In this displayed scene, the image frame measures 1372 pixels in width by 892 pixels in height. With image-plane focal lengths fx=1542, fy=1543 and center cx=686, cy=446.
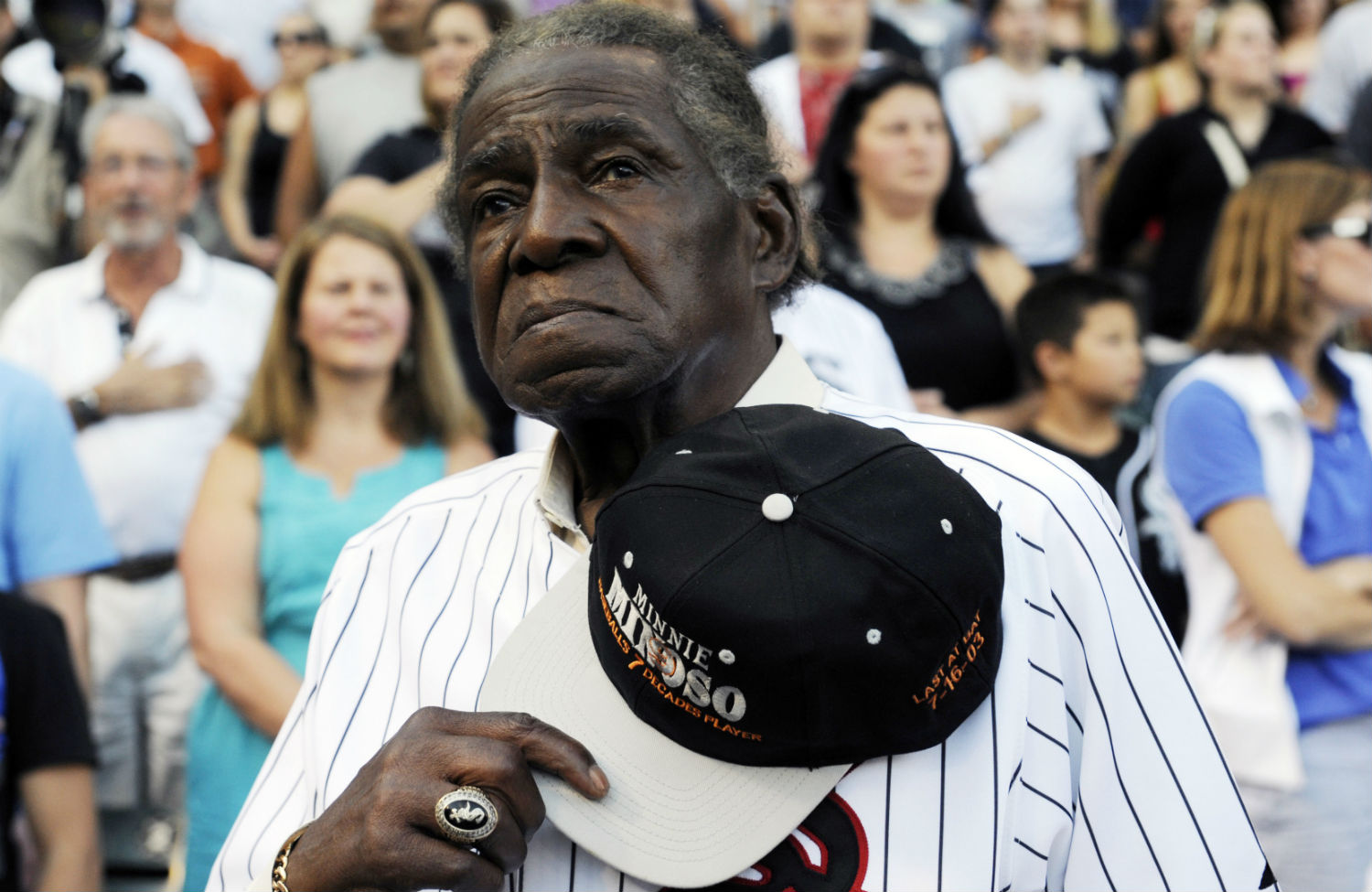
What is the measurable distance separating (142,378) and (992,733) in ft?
11.9

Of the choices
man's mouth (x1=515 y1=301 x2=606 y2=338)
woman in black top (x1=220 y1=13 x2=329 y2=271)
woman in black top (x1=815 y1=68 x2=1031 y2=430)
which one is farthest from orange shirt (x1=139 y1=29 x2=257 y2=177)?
man's mouth (x1=515 y1=301 x2=606 y2=338)

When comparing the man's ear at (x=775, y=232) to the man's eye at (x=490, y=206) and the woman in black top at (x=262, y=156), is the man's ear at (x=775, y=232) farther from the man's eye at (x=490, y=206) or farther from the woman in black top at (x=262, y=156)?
the woman in black top at (x=262, y=156)

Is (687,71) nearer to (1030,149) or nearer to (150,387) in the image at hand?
(150,387)

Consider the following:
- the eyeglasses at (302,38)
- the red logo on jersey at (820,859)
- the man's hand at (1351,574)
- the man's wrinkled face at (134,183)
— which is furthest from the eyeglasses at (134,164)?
the red logo on jersey at (820,859)

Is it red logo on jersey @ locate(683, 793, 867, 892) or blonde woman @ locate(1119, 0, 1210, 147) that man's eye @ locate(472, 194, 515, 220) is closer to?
red logo on jersey @ locate(683, 793, 867, 892)

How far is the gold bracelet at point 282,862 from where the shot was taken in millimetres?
1695

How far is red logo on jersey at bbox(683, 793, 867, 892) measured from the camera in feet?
5.06

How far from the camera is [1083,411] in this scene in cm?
448

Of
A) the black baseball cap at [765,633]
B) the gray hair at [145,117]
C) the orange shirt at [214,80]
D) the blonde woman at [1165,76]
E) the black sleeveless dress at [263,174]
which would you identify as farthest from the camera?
the orange shirt at [214,80]

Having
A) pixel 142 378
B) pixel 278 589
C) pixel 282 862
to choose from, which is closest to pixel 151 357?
pixel 142 378

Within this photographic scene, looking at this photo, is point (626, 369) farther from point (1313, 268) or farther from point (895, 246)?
point (895, 246)

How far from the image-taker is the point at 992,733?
1.59 metres

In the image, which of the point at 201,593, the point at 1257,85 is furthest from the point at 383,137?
the point at 1257,85

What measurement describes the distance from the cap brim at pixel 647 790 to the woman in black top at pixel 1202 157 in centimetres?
456
